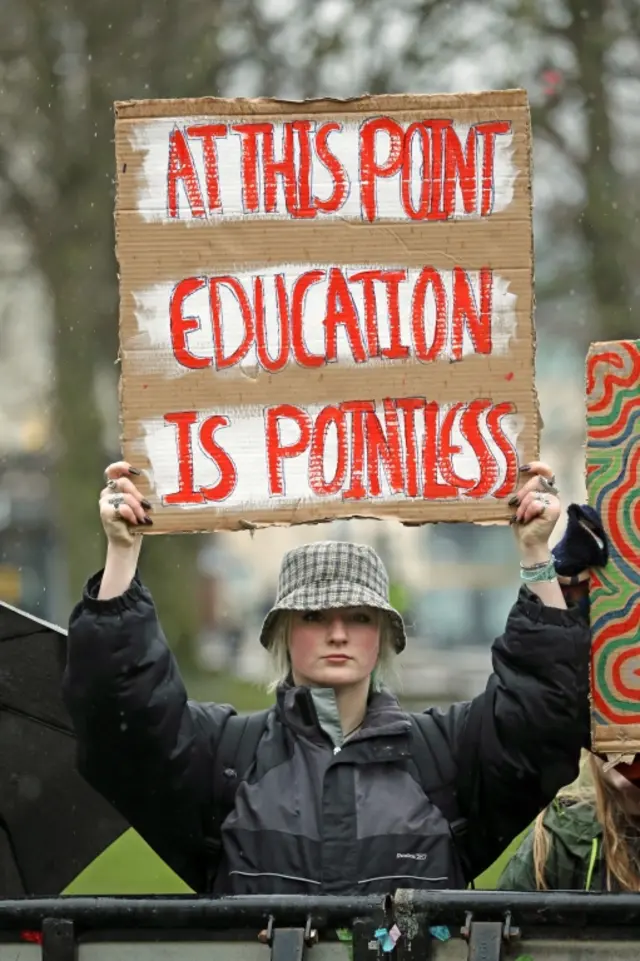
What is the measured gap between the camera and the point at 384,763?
3262 millimetres

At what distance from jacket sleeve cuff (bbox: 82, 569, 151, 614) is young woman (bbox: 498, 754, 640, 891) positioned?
933 millimetres

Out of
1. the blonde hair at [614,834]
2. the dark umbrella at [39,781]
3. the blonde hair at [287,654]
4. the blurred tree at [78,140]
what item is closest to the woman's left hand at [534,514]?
the blonde hair at [287,654]

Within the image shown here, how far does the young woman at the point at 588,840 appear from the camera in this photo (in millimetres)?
3430

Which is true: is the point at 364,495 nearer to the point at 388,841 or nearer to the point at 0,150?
the point at 388,841

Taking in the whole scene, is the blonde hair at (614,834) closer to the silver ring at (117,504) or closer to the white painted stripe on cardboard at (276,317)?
the white painted stripe on cardboard at (276,317)

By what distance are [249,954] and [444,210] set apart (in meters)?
1.43

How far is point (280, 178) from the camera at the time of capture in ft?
10.9

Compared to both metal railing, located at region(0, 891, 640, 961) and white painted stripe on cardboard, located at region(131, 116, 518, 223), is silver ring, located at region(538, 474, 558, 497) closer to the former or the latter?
white painted stripe on cardboard, located at region(131, 116, 518, 223)

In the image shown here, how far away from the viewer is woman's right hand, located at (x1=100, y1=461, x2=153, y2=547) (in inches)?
126

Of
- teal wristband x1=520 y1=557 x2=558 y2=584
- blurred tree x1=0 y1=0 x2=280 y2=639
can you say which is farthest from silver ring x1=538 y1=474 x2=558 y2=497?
blurred tree x1=0 y1=0 x2=280 y2=639

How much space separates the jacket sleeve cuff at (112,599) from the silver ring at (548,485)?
75 cm

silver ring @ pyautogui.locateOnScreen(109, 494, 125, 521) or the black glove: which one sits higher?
silver ring @ pyautogui.locateOnScreen(109, 494, 125, 521)

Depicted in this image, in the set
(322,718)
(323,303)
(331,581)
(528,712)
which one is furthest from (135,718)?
(323,303)

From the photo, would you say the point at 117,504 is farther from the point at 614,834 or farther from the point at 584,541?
the point at 614,834
